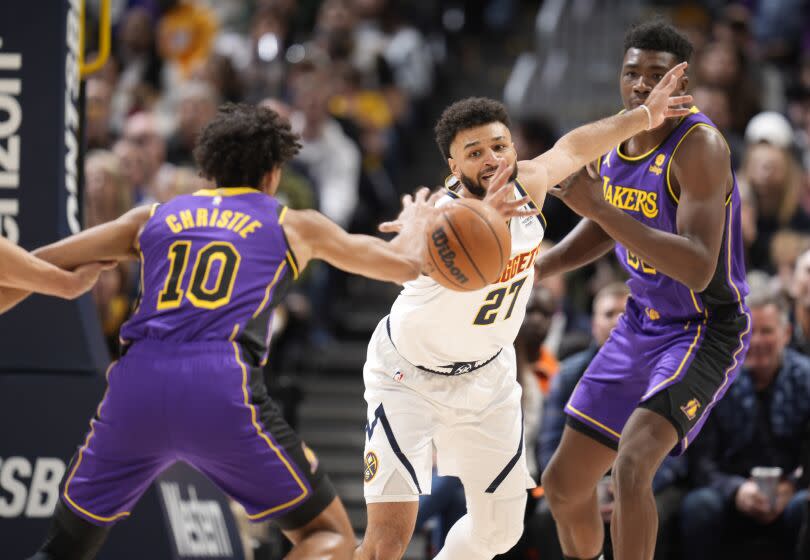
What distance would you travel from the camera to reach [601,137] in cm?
529

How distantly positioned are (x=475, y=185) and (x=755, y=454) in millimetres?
2762

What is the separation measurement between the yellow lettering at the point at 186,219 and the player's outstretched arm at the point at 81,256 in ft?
0.54

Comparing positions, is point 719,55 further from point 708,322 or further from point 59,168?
point 59,168

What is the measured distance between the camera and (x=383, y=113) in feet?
37.3

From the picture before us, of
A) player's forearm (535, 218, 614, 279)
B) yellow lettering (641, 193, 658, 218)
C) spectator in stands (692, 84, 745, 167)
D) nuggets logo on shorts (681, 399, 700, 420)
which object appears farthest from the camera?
spectator in stands (692, 84, 745, 167)

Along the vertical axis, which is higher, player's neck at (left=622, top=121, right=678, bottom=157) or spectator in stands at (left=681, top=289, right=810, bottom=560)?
player's neck at (left=622, top=121, right=678, bottom=157)

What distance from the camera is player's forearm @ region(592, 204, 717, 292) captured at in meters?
4.97

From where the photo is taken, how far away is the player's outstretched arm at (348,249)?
453 cm

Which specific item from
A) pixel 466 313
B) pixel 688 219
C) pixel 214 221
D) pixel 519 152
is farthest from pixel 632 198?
pixel 519 152

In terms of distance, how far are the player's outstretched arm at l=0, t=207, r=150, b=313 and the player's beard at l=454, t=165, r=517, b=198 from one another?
136 cm

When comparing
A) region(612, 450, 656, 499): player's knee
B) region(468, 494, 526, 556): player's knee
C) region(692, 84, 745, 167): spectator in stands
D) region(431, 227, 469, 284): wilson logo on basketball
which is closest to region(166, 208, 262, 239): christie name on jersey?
region(431, 227, 469, 284): wilson logo on basketball

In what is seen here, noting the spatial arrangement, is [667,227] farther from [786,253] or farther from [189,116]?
[189,116]

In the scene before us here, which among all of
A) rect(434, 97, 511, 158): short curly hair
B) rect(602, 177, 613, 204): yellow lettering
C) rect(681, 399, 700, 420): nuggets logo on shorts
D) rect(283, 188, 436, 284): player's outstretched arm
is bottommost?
rect(681, 399, 700, 420): nuggets logo on shorts

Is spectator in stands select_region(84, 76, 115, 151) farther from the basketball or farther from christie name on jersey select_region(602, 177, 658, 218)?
the basketball
